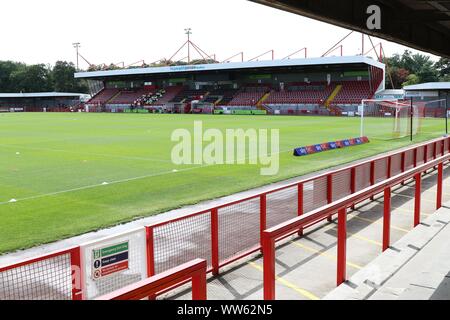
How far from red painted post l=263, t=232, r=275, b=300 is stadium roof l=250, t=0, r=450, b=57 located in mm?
4222

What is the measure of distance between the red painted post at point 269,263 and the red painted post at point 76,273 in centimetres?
195

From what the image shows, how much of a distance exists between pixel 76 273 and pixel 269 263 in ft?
6.76

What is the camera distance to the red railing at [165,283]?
9.48 ft

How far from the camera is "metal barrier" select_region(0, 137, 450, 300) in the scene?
16.9ft

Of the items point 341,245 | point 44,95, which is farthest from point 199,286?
point 44,95

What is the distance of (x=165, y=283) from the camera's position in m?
3.19

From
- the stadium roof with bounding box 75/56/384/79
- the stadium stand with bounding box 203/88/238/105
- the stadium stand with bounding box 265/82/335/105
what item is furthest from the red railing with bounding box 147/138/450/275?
the stadium stand with bounding box 203/88/238/105

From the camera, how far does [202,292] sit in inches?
139

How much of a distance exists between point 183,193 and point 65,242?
16.0 feet

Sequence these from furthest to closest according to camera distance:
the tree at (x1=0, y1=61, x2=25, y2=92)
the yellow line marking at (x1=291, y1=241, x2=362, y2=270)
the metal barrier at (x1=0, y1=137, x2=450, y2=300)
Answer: the tree at (x1=0, y1=61, x2=25, y2=92) < the yellow line marking at (x1=291, y1=241, x2=362, y2=270) < the metal barrier at (x1=0, y1=137, x2=450, y2=300)

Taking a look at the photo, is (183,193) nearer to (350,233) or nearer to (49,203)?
(49,203)

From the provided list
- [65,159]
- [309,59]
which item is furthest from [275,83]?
[65,159]

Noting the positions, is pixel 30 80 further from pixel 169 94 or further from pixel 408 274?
pixel 408 274

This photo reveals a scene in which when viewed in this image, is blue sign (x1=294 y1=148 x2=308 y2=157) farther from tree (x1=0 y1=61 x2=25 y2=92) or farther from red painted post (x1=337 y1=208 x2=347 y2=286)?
tree (x1=0 y1=61 x2=25 y2=92)
